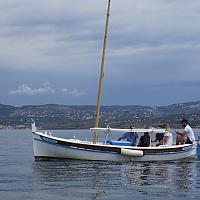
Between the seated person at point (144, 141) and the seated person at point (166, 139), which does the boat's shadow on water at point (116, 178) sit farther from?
the seated person at point (166, 139)

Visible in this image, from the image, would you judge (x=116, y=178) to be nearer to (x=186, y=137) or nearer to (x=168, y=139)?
(x=168, y=139)

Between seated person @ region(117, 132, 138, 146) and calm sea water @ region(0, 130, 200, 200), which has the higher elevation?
seated person @ region(117, 132, 138, 146)

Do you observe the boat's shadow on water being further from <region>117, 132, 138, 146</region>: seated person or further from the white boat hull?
<region>117, 132, 138, 146</region>: seated person

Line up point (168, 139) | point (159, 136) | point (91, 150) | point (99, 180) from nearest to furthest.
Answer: point (99, 180) → point (91, 150) → point (168, 139) → point (159, 136)

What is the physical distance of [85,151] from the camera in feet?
122

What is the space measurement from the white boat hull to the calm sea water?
0.57 meters

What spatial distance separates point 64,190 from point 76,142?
40.3 feet

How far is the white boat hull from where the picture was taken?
122 feet

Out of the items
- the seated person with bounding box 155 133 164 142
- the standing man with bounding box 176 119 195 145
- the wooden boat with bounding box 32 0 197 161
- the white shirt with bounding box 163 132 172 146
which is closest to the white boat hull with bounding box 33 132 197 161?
the wooden boat with bounding box 32 0 197 161

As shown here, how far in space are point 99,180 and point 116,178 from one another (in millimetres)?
1344

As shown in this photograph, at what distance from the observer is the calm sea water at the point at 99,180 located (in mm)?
23578

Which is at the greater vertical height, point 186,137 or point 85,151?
point 186,137

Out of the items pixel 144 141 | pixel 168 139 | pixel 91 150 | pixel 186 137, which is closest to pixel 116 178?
pixel 91 150

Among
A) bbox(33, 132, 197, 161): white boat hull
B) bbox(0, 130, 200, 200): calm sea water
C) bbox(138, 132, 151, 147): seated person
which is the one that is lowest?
bbox(0, 130, 200, 200): calm sea water
